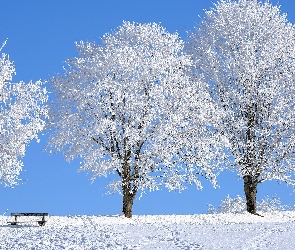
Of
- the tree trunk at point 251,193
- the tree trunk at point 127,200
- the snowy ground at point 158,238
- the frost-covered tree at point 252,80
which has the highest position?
the frost-covered tree at point 252,80

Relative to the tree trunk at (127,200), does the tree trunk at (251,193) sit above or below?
above

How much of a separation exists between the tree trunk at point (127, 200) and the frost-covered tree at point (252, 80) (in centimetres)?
537

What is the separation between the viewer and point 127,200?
80.0 ft

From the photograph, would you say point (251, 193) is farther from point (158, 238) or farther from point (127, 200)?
point (158, 238)

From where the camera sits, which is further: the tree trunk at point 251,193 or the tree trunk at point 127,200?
the tree trunk at point 251,193

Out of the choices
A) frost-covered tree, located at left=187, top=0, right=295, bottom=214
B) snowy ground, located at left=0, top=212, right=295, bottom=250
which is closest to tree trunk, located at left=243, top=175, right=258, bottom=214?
frost-covered tree, located at left=187, top=0, right=295, bottom=214

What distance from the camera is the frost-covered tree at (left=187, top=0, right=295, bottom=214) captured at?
26.5m

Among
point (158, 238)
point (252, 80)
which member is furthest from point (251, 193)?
point (158, 238)

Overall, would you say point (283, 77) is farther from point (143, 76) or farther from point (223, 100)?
point (143, 76)

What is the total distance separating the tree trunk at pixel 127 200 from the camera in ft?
79.8

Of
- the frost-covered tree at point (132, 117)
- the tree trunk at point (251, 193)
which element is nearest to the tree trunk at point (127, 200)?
the frost-covered tree at point (132, 117)

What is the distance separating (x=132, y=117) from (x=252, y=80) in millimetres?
6819

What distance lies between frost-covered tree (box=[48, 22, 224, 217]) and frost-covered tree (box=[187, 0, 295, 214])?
75.6 inches

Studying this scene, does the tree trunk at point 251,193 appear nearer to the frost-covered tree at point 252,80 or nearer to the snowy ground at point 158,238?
the frost-covered tree at point 252,80
